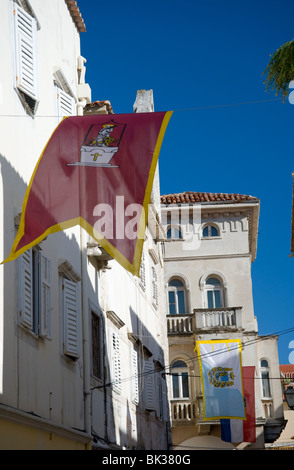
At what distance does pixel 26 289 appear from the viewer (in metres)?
13.3

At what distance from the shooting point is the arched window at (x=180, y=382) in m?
38.8

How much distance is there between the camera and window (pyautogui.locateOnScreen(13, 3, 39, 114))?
46.4 ft

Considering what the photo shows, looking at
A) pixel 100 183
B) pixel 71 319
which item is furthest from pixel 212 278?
pixel 100 183

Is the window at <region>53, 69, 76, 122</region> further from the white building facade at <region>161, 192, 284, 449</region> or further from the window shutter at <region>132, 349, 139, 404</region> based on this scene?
the white building facade at <region>161, 192, 284, 449</region>

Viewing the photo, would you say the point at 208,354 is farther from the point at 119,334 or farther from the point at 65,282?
the point at 65,282

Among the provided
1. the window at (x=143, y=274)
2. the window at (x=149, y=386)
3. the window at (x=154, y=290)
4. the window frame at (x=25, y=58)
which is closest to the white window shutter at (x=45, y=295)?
the window frame at (x=25, y=58)

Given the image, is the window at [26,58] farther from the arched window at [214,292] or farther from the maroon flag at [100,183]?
the arched window at [214,292]

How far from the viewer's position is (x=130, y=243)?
11180 millimetres

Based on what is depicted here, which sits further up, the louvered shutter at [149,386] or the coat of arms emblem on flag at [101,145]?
the coat of arms emblem on flag at [101,145]

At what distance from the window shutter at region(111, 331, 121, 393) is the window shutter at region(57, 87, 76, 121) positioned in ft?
18.9

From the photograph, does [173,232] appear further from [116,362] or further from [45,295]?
[45,295]

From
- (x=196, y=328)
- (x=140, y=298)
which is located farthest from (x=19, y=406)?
(x=196, y=328)

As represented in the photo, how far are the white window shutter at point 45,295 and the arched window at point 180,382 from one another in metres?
24.9

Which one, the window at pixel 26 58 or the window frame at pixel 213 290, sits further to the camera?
the window frame at pixel 213 290
